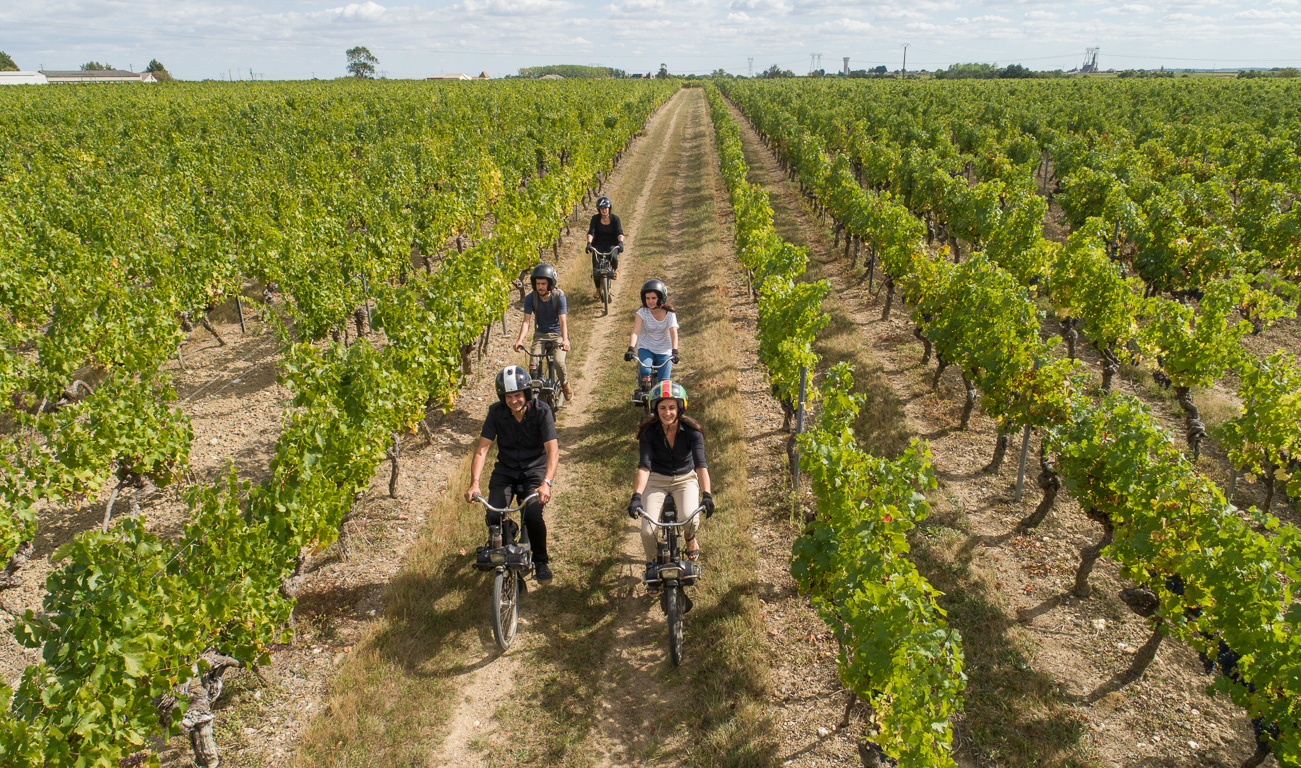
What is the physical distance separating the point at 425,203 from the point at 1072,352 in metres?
13.8

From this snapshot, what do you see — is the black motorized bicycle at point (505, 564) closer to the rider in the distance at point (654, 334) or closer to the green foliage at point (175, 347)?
the green foliage at point (175, 347)

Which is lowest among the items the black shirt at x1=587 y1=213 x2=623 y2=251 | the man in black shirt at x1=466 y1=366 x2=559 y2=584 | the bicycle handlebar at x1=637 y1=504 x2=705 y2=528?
the bicycle handlebar at x1=637 y1=504 x2=705 y2=528

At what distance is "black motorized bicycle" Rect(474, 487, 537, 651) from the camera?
585 cm

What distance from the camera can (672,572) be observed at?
5.71 m

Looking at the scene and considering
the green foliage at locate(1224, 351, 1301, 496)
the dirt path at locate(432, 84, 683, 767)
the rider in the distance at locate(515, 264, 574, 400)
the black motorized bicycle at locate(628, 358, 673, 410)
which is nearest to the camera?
the dirt path at locate(432, 84, 683, 767)

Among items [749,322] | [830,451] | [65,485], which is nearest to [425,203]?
[749,322]

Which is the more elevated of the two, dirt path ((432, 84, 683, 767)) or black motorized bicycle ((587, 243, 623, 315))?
black motorized bicycle ((587, 243, 623, 315))

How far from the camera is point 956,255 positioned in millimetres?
17734

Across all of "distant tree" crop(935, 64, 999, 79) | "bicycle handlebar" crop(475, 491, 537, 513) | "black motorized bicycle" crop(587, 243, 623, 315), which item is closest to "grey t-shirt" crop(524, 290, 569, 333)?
"bicycle handlebar" crop(475, 491, 537, 513)

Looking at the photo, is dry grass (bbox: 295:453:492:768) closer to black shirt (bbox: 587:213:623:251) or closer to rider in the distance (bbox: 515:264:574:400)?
rider in the distance (bbox: 515:264:574:400)

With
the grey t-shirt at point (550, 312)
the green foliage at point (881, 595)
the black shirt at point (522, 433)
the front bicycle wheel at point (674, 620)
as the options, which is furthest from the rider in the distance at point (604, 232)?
the front bicycle wheel at point (674, 620)

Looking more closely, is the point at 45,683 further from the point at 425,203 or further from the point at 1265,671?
the point at 425,203

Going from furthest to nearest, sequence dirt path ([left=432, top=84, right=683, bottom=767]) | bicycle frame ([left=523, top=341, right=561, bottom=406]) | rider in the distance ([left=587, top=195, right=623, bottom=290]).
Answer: rider in the distance ([left=587, top=195, right=623, bottom=290])
bicycle frame ([left=523, top=341, right=561, bottom=406])
dirt path ([left=432, top=84, right=683, bottom=767])

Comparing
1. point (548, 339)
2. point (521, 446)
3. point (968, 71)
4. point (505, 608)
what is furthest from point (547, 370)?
point (968, 71)
